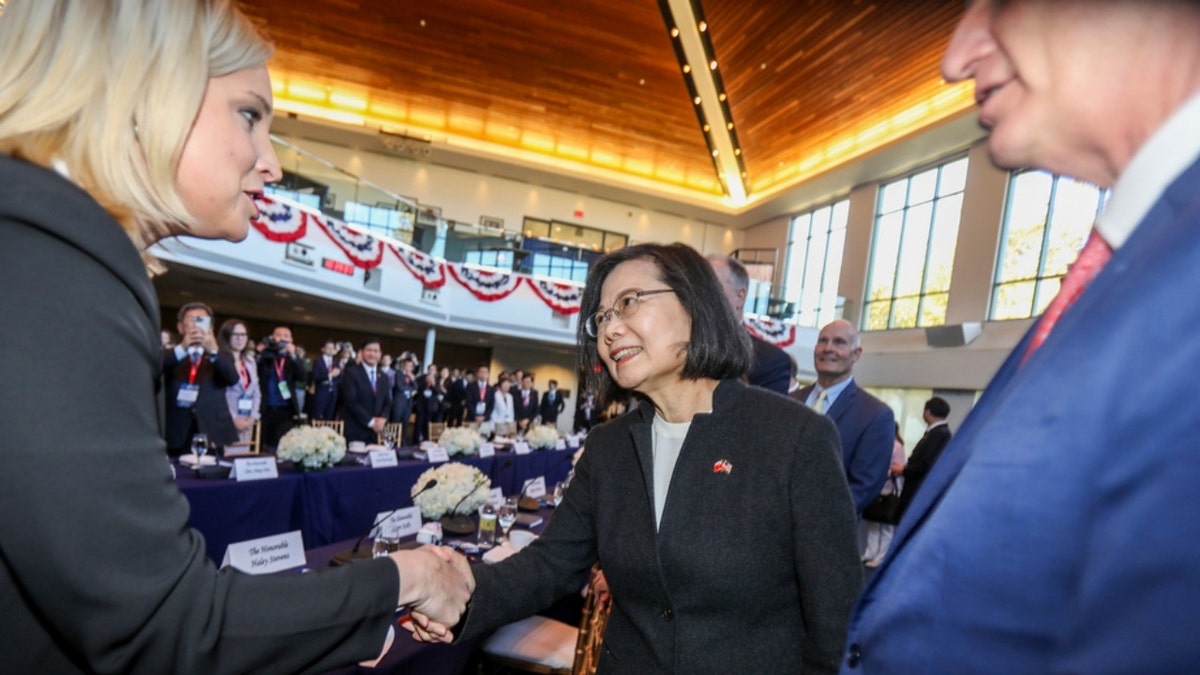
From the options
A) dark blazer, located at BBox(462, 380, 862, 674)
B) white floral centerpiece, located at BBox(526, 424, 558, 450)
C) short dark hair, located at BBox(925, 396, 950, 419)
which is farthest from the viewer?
short dark hair, located at BBox(925, 396, 950, 419)

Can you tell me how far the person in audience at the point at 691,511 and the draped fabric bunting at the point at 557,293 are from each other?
46.1 ft

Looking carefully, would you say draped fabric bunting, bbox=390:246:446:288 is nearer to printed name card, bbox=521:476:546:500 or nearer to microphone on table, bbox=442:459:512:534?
printed name card, bbox=521:476:546:500

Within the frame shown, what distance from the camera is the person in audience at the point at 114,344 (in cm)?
62

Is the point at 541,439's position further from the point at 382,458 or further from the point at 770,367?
the point at 770,367

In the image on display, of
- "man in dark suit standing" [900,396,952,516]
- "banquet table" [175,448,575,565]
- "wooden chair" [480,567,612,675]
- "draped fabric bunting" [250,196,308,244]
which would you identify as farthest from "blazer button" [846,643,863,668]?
Result: "draped fabric bunting" [250,196,308,244]

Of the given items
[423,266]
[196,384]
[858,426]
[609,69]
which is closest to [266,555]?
[858,426]

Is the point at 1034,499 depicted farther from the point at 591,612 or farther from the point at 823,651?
the point at 591,612

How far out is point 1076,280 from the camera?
0.61 metres

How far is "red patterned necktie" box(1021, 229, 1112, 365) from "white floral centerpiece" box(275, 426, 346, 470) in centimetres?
391

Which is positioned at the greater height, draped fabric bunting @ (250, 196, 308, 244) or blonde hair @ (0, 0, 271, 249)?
draped fabric bunting @ (250, 196, 308, 244)

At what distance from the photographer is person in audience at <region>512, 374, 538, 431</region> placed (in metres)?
14.5

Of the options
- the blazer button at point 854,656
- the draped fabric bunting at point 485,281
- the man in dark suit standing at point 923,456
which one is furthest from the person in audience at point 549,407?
the blazer button at point 854,656

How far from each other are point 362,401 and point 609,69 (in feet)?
33.6

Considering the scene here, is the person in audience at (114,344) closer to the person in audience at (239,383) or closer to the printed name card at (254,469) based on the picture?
the printed name card at (254,469)
